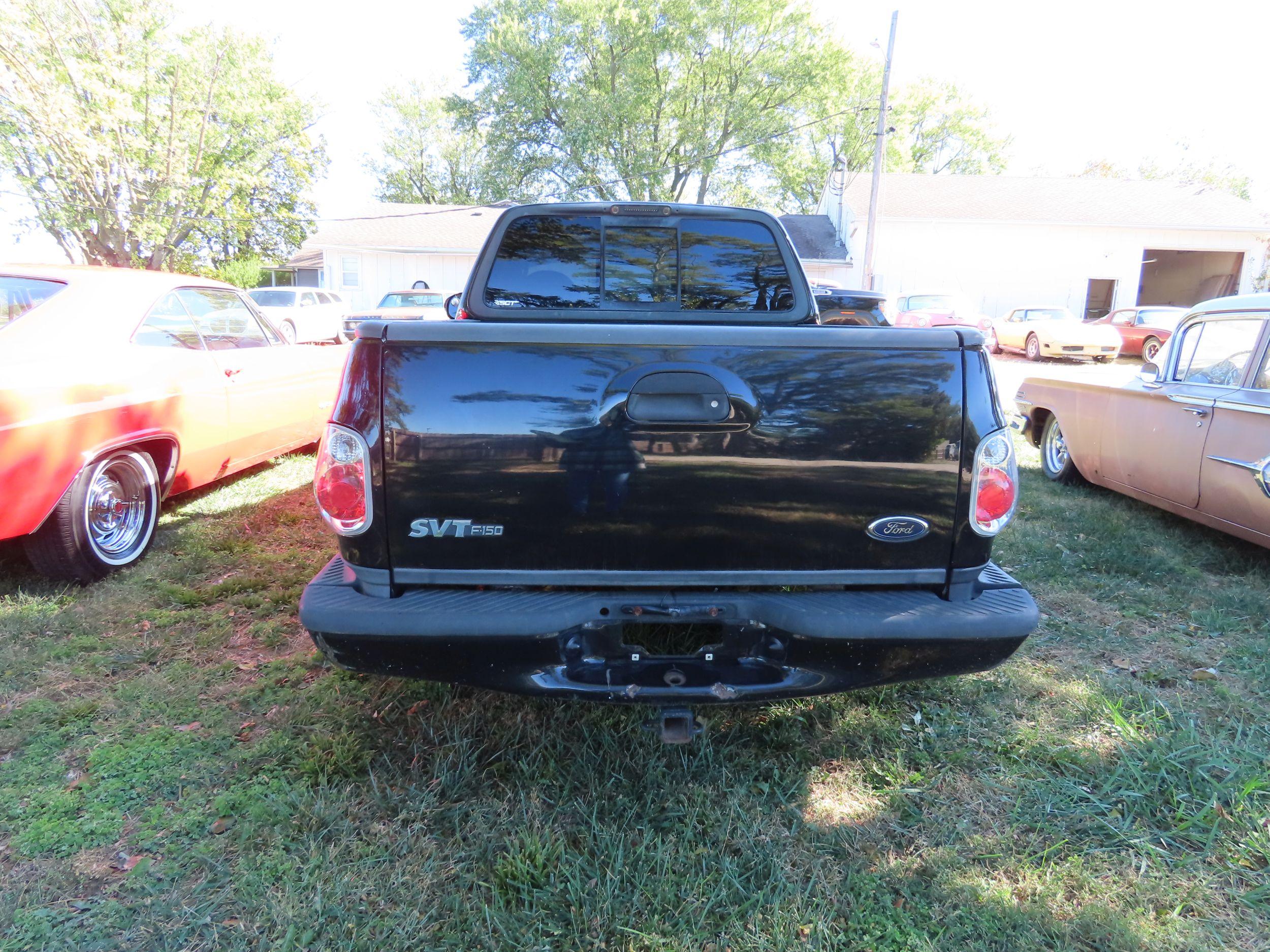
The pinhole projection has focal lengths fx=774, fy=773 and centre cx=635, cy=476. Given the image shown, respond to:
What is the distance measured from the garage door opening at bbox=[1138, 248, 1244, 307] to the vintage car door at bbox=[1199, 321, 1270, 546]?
2902cm

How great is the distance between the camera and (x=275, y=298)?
19922mm

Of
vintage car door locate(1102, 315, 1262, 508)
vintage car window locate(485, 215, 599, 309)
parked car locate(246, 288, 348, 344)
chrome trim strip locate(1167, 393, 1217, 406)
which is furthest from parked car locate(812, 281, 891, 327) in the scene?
parked car locate(246, 288, 348, 344)

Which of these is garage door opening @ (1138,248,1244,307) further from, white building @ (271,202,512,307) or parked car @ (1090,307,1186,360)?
white building @ (271,202,512,307)

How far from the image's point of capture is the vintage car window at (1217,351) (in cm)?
436

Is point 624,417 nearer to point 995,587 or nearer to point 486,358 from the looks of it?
point 486,358

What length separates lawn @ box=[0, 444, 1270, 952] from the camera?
6.66 feet

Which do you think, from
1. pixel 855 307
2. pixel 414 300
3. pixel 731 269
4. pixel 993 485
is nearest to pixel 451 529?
pixel 993 485

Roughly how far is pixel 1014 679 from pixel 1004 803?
0.90 meters

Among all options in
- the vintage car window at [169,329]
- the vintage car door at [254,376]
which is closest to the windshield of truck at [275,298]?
the vintage car door at [254,376]

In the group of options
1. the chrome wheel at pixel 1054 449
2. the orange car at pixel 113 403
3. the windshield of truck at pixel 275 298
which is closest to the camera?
the orange car at pixel 113 403

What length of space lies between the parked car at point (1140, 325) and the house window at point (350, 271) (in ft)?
81.3

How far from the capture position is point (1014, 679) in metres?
3.28

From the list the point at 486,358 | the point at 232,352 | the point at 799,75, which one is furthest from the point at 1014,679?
the point at 799,75

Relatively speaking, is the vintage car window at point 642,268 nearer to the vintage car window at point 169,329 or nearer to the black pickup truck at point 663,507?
the black pickup truck at point 663,507
